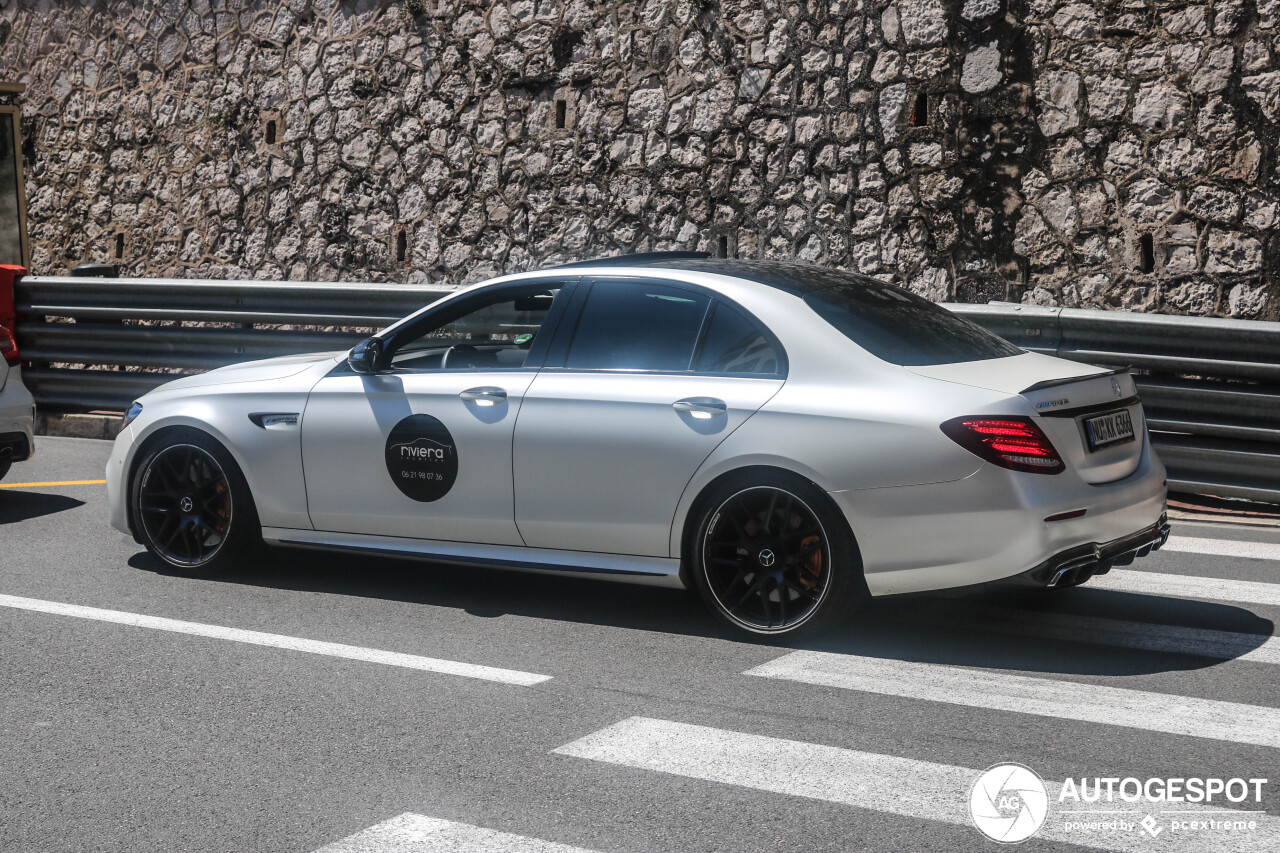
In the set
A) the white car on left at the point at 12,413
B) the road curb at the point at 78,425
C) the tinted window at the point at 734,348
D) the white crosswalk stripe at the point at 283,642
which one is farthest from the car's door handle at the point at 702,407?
the road curb at the point at 78,425

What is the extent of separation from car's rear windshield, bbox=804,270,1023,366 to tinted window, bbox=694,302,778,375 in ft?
0.92

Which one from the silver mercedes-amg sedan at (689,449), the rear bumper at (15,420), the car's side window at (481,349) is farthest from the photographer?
the rear bumper at (15,420)

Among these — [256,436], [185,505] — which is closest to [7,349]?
[185,505]

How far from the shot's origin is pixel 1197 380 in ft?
28.3

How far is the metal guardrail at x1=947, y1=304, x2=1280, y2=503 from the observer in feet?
27.1

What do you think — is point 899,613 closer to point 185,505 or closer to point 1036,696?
point 1036,696

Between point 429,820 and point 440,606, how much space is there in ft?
8.44

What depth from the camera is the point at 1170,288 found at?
36.0 feet

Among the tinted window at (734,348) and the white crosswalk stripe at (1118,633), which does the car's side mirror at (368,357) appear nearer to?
the tinted window at (734,348)

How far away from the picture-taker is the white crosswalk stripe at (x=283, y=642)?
5.22 metres

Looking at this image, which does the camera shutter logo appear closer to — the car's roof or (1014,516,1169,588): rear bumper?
(1014,516,1169,588): rear bumper

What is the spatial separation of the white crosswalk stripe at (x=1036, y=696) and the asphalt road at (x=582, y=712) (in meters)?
0.02

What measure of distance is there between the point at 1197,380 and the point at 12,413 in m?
7.38

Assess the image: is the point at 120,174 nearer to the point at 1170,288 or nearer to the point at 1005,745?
the point at 1170,288
